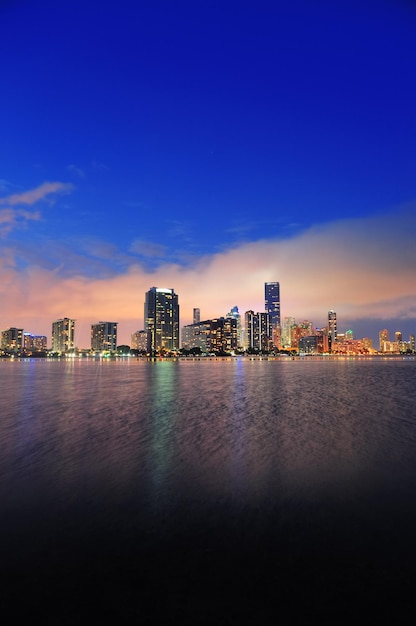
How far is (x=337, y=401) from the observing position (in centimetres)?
3994

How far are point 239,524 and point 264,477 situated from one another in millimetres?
4457

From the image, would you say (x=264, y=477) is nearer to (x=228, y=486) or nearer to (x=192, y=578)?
(x=228, y=486)

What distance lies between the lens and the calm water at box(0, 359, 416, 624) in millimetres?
6754

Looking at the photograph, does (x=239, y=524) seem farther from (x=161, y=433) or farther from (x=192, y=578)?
(x=161, y=433)

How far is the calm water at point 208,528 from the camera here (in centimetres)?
675

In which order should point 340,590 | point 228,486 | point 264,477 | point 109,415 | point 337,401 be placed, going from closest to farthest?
1. point 340,590
2. point 228,486
3. point 264,477
4. point 109,415
5. point 337,401

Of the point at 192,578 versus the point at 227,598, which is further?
the point at 192,578

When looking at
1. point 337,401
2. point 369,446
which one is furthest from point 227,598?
point 337,401

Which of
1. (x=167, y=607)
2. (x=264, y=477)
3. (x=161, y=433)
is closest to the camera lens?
(x=167, y=607)

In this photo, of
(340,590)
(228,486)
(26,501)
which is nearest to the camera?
(340,590)

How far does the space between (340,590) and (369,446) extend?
14126 mm

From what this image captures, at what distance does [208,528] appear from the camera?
980 cm

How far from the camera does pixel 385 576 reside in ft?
24.7

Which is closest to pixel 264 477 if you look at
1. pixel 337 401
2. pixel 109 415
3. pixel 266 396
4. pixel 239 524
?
pixel 239 524
